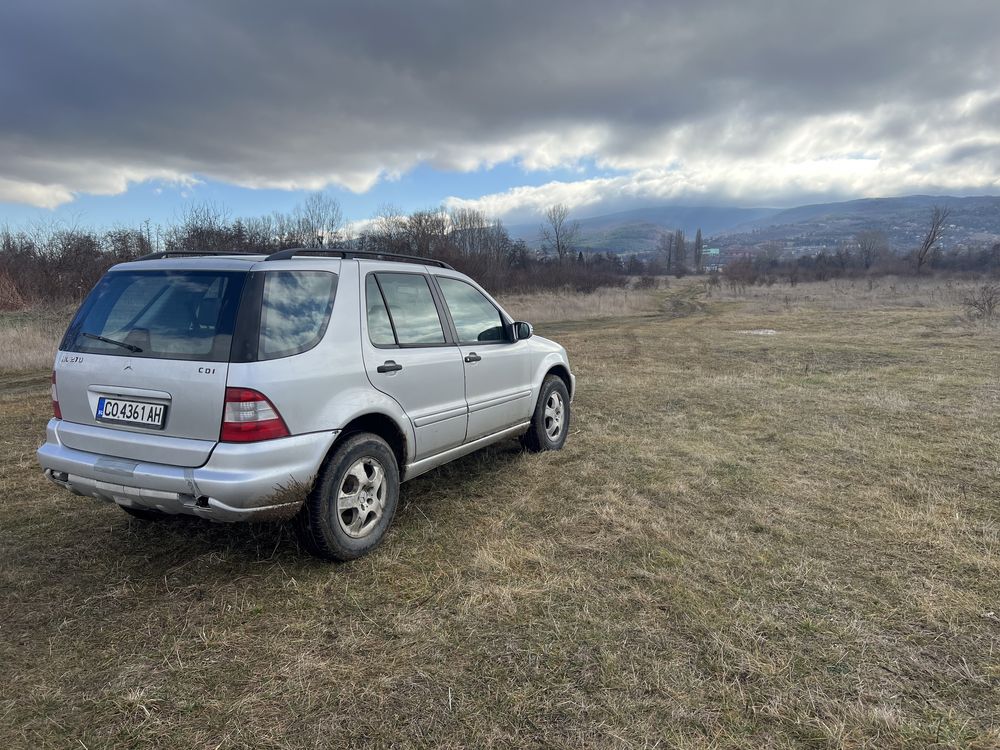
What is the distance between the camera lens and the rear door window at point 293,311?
119 inches

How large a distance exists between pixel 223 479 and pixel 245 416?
1.07 ft

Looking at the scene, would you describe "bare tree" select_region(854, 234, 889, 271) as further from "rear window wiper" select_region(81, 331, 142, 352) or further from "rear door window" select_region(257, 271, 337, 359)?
"rear window wiper" select_region(81, 331, 142, 352)

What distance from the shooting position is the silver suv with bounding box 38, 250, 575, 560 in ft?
9.41

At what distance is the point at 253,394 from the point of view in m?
2.86

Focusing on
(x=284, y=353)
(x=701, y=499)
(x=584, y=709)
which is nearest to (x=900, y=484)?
(x=701, y=499)

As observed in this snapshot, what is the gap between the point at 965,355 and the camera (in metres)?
11.6

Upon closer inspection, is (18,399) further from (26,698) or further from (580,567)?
(580,567)

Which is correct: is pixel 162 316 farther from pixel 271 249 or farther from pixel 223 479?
pixel 271 249

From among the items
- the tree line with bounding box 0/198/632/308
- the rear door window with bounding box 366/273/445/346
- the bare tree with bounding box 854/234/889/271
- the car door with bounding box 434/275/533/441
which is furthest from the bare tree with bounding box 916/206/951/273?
the rear door window with bounding box 366/273/445/346

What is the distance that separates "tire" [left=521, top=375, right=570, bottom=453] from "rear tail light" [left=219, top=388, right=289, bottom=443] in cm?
292

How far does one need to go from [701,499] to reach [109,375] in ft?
13.3

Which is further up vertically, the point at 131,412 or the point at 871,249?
the point at 871,249

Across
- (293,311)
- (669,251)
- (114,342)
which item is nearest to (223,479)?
(293,311)

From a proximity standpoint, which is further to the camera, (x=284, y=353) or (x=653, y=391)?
(x=653, y=391)
